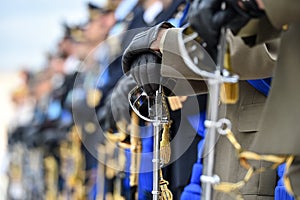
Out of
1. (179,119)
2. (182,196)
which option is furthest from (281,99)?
(182,196)

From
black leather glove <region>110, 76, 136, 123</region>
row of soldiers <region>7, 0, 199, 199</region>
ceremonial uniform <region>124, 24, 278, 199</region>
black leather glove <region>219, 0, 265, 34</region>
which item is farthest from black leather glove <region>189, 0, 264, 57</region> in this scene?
black leather glove <region>110, 76, 136, 123</region>

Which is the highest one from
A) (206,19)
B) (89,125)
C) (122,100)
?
(206,19)

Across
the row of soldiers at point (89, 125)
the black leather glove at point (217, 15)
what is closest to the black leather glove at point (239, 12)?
the black leather glove at point (217, 15)

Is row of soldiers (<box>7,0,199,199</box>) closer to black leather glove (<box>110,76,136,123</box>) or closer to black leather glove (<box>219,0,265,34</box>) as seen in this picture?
black leather glove (<box>110,76,136,123</box>)

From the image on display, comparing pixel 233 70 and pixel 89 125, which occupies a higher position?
pixel 233 70

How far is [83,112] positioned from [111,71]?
0.19 metres

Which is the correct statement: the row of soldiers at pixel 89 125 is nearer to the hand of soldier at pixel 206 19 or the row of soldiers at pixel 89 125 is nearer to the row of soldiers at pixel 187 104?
the row of soldiers at pixel 187 104

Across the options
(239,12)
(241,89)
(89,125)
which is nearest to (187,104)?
(241,89)

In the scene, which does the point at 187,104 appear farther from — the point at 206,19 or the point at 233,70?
the point at 206,19

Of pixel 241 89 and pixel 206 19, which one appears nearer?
pixel 206 19

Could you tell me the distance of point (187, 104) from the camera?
63.0 inches

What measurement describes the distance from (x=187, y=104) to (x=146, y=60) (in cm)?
39

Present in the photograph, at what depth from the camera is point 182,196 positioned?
1688 millimetres

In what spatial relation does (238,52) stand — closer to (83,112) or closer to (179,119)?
(179,119)
